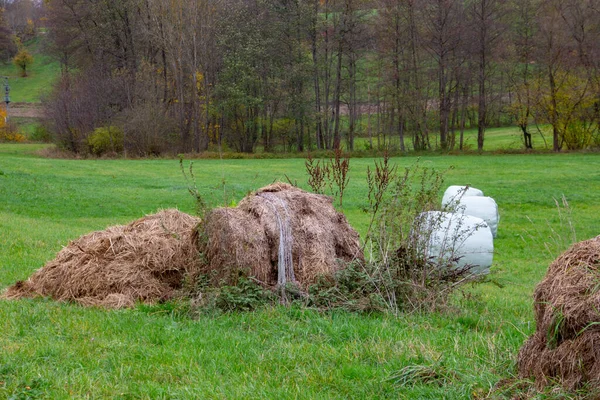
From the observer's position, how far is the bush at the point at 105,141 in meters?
51.7

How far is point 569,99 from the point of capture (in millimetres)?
50594

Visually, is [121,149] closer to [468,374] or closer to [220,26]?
[220,26]

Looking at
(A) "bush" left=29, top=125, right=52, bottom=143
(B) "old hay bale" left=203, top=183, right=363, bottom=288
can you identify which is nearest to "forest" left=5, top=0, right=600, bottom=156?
(A) "bush" left=29, top=125, right=52, bottom=143

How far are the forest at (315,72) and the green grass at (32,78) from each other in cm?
2694

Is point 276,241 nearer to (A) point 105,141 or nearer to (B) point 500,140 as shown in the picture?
(A) point 105,141

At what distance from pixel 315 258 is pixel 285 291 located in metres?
0.62

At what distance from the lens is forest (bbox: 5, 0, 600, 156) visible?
51406 millimetres

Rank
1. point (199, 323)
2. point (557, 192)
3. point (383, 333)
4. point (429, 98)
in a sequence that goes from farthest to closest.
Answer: point (429, 98), point (557, 192), point (199, 323), point (383, 333)

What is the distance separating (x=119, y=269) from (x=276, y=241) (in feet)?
6.47

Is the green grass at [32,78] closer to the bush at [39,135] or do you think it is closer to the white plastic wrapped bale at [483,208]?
the bush at [39,135]

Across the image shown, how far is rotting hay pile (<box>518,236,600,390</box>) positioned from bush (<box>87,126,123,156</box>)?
5074 centimetres

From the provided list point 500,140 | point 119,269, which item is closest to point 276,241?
point 119,269

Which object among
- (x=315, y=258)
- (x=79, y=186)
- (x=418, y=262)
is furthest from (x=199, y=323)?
(x=79, y=186)

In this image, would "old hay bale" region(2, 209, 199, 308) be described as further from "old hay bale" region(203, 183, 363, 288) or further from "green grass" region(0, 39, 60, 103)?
"green grass" region(0, 39, 60, 103)
